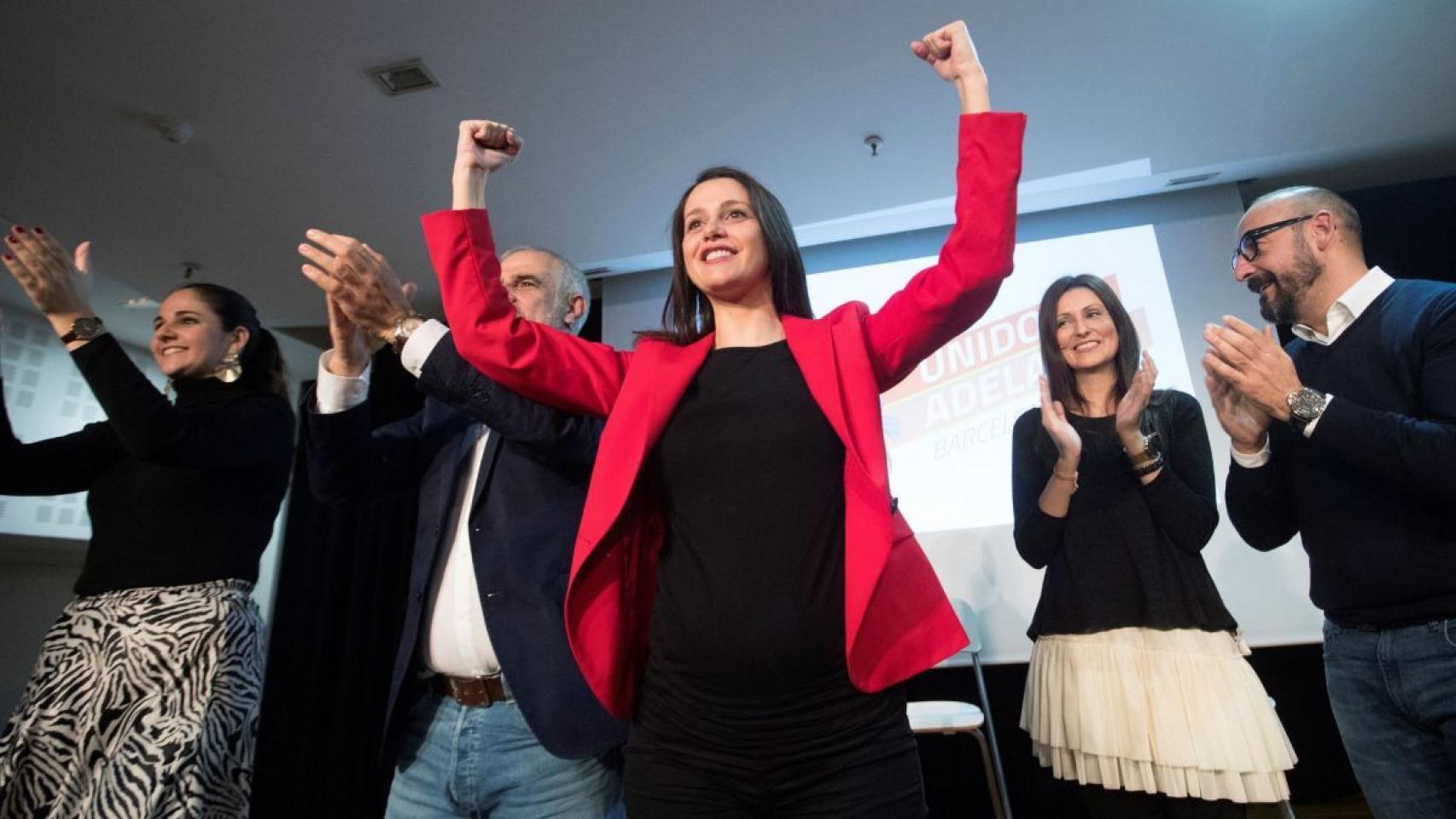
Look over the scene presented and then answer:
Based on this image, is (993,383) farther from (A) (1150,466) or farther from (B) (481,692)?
(B) (481,692)

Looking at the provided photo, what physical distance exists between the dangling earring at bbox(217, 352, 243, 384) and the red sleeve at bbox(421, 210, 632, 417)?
925mm

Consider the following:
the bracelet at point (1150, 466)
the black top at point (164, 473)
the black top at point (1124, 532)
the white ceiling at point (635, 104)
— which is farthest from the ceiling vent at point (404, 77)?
the bracelet at point (1150, 466)

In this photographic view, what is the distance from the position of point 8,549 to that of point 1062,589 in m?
5.55

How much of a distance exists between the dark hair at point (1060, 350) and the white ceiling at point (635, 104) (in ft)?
4.45

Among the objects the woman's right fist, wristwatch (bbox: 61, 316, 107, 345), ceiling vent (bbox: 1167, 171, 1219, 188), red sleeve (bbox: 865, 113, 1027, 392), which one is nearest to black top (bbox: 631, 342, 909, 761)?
red sleeve (bbox: 865, 113, 1027, 392)

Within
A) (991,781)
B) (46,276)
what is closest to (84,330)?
(46,276)

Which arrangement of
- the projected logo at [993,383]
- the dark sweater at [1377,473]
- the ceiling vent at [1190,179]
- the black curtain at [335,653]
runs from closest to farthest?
the dark sweater at [1377,473]
the projected logo at [993,383]
the ceiling vent at [1190,179]
the black curtain at [335,653]

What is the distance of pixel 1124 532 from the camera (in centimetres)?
169

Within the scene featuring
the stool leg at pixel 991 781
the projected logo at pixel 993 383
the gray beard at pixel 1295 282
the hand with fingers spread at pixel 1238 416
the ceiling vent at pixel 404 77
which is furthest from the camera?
the projected logo at pixel 993 383

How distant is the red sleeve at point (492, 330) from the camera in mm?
1115

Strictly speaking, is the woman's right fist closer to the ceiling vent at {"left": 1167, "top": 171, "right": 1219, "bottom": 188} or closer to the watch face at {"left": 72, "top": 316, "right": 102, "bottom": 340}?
the watch face at {"left": 72, "top": 316, "right": 102, "bottom": 340}

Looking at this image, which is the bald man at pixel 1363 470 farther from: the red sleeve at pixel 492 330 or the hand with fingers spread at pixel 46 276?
the hand with fingers spread at pixel 46 276

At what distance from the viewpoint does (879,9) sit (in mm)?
2742

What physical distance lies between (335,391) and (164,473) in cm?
47
